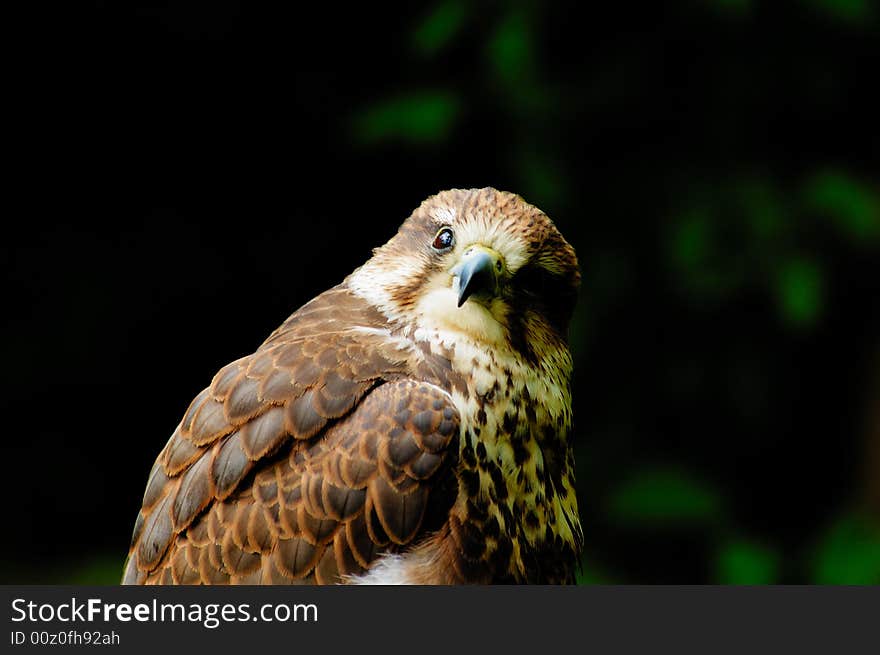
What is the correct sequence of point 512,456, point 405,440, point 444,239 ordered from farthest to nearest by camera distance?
point 444,239, point 512,456, point 405,440

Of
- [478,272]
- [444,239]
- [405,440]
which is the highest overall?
[444,239]

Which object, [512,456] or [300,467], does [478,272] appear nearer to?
[512,456]

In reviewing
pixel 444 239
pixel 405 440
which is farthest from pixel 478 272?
pixel 405 440

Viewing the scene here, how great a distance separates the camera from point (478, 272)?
1.90 m

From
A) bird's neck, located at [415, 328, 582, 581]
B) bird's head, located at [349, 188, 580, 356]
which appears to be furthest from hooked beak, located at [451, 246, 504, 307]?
bird's neck, located at [415, 328, 582, 581]

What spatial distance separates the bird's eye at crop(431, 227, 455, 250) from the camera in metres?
2.05

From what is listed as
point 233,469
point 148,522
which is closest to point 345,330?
point 233,469

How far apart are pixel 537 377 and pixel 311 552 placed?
0.55m

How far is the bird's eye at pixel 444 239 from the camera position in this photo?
2.05 m

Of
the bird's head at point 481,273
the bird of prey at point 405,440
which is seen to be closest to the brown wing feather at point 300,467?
the bird of prey at point 405,440

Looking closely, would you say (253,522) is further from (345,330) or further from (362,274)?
(362,274)

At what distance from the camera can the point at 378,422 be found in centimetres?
186

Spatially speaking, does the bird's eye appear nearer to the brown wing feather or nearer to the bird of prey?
the bird of prey

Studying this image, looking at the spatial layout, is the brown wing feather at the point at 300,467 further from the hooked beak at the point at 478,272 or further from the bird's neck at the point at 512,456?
the hooked beak at the point at 478,272
